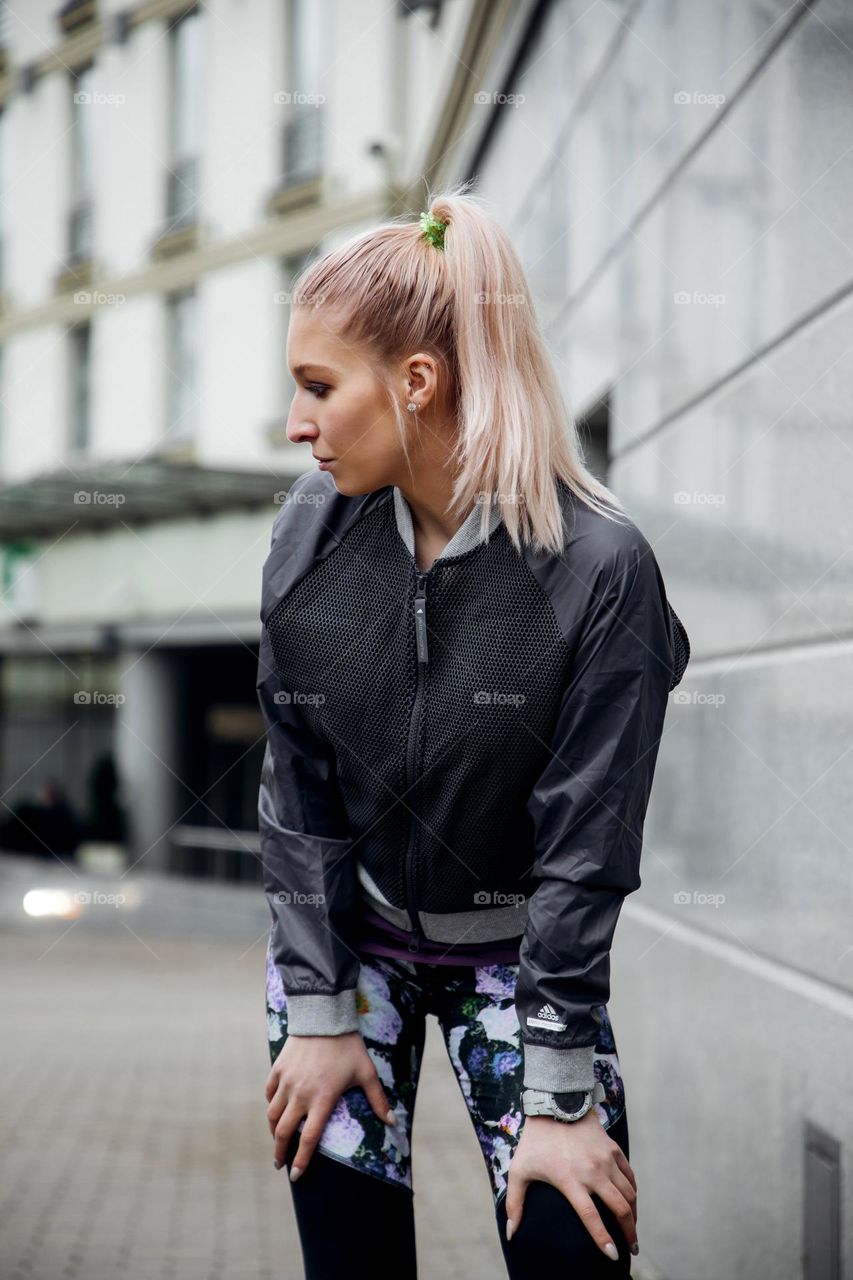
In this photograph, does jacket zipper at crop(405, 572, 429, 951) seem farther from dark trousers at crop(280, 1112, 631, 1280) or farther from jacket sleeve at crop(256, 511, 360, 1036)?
dark trousers at crop(280, 1112, 631, 1280)

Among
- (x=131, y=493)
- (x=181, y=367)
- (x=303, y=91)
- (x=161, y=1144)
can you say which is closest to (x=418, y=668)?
(x=161, y=1144)

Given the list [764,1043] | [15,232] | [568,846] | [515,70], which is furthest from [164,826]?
[568,846]

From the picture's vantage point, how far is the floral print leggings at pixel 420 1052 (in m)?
1.87

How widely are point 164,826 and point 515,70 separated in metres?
13.5

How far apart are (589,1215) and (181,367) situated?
17977 millimetres

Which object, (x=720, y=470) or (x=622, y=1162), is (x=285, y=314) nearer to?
(x=720, y=470)

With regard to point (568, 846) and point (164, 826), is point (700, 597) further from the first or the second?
point (164, 826)

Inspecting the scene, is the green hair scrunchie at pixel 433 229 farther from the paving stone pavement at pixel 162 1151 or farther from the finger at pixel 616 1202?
the paving stone pavement at pixel 162 1151

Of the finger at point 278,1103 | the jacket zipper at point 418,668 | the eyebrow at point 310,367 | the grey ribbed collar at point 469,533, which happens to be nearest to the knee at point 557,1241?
the finger at point 278,1103

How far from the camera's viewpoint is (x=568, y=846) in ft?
5.83

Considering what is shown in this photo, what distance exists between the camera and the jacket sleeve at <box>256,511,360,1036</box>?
1.93 metres

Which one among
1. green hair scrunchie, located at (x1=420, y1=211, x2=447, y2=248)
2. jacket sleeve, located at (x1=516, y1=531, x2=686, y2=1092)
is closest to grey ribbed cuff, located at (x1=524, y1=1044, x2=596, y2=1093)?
jacket sleeve, located at (x1=516, y1=531, x2=686, y2=1092)

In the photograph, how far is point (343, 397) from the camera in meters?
1.80

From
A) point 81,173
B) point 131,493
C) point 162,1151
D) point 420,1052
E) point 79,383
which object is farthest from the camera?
point 79,383
